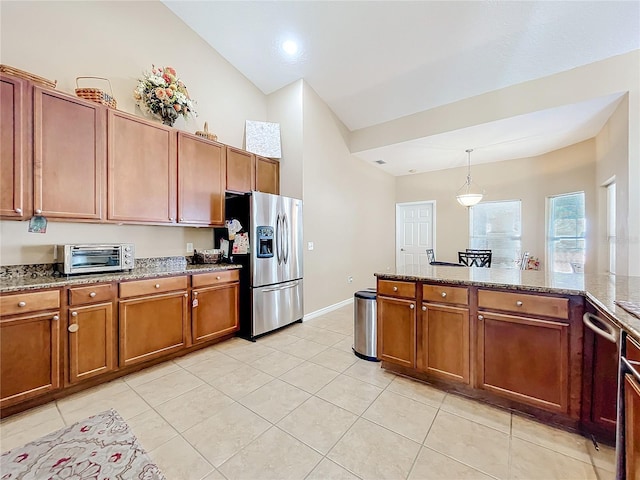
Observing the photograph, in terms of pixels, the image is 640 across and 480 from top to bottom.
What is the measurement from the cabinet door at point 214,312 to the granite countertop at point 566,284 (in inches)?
72.4

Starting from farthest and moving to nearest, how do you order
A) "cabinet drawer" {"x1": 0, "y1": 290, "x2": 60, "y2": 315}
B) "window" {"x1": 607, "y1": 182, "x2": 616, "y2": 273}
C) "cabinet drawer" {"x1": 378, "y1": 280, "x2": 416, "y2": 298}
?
"window" {"x1": 607, "y1": 182, "x2": 616, "y2": 273}
"cabinet drawer" {"x1": 378, "y1": 280, "x2": 416, "y2": 298}
"cabinet drawer" {"x1": 0, "y1": 290, "x2": 60, "y2": 315}

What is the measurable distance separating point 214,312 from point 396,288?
2058 millimetres

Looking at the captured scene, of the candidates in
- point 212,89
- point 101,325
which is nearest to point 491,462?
point 101,325

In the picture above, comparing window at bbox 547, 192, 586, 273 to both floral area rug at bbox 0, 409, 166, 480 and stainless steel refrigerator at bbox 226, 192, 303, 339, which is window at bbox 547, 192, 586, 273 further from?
floral area rug at bbox 0, 409, 166, 480

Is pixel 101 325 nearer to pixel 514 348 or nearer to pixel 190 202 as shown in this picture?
pixel 190 202

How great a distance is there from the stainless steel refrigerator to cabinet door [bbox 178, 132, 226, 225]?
0.24m

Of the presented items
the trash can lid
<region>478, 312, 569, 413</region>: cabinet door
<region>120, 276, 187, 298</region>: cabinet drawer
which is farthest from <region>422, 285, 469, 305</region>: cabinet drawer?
<region>120, 276, 187, 298</region>: cabinet drawer

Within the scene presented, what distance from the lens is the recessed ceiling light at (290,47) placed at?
3.47 m

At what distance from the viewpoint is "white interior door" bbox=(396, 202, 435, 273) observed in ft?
21.2

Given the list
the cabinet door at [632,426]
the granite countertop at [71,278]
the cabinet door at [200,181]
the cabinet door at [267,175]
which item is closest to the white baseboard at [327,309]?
the granite countertop at [71,278]

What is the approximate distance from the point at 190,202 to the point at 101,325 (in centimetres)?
149

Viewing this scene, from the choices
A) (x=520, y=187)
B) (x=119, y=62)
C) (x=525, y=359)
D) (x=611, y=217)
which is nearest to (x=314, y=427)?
(x=525, y=359)

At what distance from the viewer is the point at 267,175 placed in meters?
4.08

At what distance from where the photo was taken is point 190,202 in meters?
→ 3.15
